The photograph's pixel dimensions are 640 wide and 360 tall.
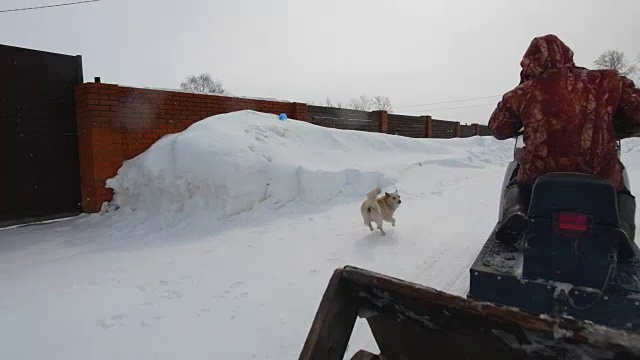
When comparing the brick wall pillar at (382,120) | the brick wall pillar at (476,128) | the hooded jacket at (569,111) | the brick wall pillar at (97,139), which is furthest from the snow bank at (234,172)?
the brick wall pillar at (476,128)

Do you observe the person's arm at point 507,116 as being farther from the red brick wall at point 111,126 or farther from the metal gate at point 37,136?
the metal gate at point 37,136

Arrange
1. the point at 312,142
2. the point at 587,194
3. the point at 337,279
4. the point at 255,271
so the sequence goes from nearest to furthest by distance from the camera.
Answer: the point at 337,279 → the point at 587,194 → the point at 255,271 → the point at 312,142

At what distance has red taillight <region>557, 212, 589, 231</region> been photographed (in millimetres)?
1982

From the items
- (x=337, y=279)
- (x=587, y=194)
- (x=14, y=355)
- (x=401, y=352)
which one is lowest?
(x=14, y=355)

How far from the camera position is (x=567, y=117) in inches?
90.4

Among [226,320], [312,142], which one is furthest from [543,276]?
[312,142]

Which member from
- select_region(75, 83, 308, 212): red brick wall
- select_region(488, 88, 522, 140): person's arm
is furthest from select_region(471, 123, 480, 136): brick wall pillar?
select_region(488, 88, 522, 140): person's arm

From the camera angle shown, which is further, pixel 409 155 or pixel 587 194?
pixel 409 155

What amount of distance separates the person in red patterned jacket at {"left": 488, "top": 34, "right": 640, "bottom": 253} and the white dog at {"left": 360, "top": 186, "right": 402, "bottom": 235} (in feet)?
7.74

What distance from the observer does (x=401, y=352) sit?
155cm

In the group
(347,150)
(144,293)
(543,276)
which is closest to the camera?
(543,276)

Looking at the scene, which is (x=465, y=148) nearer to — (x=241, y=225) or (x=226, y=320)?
(x=241, y=225)

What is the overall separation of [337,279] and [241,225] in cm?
423

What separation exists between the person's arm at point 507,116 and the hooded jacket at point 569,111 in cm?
2
